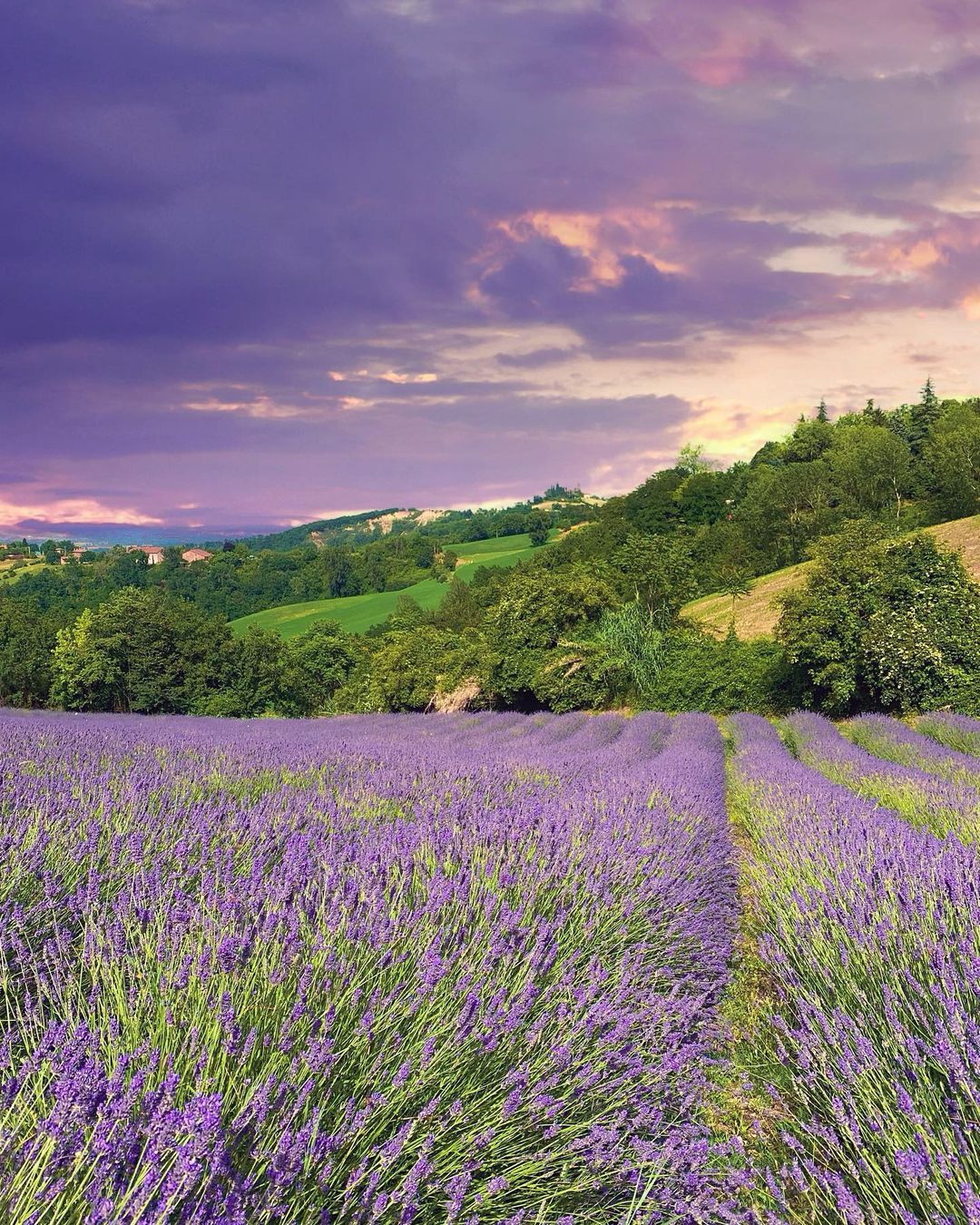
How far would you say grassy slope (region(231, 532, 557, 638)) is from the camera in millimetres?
54312

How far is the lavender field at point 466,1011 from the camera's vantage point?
1317 millimetres

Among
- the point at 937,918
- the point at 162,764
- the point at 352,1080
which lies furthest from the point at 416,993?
the point at 162,764

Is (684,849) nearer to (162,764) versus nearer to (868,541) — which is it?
(162,764)

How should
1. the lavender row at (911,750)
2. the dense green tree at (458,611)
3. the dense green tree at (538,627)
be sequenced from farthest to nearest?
the dense green tree at (458,611)
the dense green tree at (538,627)
the lavender row at (911,750)

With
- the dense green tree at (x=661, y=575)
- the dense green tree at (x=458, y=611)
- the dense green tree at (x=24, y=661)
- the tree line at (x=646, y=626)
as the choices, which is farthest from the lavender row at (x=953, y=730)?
the dense green tree at (x=24, y=661)

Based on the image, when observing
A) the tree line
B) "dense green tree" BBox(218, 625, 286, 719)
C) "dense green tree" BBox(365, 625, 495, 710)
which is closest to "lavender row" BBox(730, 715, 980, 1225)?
the tree line

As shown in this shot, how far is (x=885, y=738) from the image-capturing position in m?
10.1

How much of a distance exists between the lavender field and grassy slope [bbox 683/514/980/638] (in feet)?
62.9

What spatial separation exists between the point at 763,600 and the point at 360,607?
122 ft

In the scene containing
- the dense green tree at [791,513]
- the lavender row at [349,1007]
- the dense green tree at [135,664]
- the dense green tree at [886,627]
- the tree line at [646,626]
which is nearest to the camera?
the lavender row at [349,1007]

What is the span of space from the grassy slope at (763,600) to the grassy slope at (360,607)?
1021 inches

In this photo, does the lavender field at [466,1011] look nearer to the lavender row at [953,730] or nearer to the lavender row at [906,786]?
the lavender row at [906,786]

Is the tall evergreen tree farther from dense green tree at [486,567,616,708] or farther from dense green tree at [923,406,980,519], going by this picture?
dense green tree at [486,567,616,708]

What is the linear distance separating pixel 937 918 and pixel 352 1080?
6.74 ft
